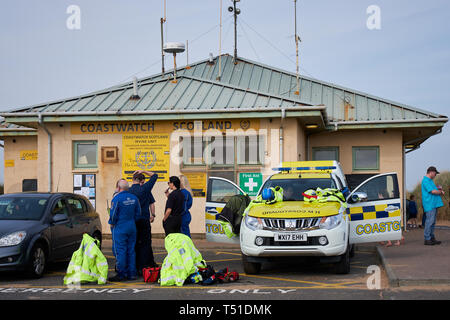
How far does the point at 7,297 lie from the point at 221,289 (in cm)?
314

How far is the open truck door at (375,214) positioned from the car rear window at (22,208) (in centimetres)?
602

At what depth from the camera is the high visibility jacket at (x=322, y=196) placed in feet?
36.8

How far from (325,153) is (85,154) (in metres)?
8.10

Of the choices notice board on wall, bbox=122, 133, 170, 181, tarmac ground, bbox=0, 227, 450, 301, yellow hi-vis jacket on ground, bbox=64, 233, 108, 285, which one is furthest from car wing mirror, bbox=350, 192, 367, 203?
notice board on wall, bbox=122, 133, 170, 181

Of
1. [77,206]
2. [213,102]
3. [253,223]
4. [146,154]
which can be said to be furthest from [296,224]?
[146,154]

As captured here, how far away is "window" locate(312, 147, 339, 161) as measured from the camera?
2073cm

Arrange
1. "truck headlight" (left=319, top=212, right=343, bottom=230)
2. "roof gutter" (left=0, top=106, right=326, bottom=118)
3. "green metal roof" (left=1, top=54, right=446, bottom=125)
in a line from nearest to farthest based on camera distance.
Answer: "truck headlight" (left=319, top=212, right=343, bottom=230) → "roof gutter" (left=0, top=106, right=326, bottom=118) → "green metal roof" (left=1, top=54, right=446, bottom=125)

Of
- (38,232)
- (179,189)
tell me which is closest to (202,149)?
(179,189)

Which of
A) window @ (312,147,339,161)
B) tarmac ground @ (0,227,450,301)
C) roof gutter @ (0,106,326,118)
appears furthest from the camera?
window @ (312,147,339,161)

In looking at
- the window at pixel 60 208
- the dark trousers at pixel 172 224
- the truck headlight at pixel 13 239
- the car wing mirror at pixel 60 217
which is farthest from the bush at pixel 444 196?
the truck headlight at pixel 13 239

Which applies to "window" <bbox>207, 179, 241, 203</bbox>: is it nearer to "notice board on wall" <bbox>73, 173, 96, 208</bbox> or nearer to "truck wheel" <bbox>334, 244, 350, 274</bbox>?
"truck wheel" <bbox>334, 244, 350, 274</bbox>

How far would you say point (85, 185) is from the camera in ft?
59.7

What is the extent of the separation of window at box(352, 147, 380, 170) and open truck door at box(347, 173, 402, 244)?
8403mm

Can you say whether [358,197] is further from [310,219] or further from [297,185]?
[310,219]
